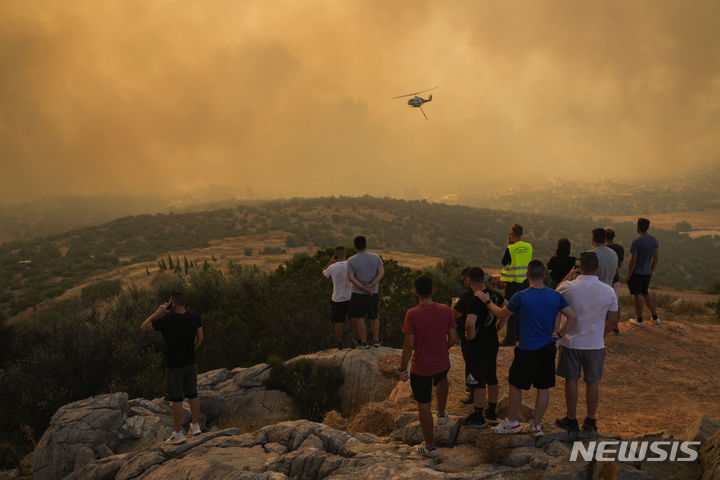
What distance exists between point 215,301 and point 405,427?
1342 centimetres

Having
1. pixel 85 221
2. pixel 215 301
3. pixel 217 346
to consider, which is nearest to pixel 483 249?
pixel 215 301

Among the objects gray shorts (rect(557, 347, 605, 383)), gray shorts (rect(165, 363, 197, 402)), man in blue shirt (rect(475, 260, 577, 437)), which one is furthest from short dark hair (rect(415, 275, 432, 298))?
gray shorts (rect(165, 363, 197, 402))

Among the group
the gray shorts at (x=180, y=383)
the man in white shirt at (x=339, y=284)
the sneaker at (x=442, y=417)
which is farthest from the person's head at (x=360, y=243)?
the gray shorts at (x=180, y=383)

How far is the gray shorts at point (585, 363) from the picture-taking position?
482cm

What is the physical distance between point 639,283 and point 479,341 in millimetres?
6989

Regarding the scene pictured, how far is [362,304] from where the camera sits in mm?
8523

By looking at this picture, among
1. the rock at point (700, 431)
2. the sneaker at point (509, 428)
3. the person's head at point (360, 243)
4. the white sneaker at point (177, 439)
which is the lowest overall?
the white sneaker at point (177, 439)

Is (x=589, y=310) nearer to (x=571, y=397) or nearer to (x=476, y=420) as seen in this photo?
(x=571, y=397)

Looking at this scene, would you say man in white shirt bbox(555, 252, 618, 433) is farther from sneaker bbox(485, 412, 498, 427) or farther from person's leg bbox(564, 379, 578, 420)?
sneaker bbox(485, 412, 498, 427)

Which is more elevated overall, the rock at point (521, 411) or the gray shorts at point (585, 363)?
the gray shorts at point (585, 363)

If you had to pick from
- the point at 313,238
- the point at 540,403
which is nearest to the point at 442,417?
the point at 540,403

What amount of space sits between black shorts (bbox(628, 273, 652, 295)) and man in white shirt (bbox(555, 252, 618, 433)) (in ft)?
19.4

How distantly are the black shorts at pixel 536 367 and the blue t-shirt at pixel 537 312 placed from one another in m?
0.10

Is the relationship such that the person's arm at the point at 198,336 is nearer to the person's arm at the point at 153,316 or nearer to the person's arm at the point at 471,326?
the person's arm at the point at 153,316
